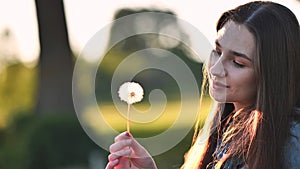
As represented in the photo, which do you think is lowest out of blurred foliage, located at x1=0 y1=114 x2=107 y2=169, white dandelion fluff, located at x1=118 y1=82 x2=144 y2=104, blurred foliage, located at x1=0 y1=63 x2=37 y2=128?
blurred foliage, located at x1=0 y1=114 x2=107 y2=169

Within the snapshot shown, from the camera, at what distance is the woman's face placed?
7.60 feet

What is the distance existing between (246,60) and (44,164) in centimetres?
643

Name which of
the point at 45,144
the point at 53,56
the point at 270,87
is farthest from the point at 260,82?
the point at 53,56

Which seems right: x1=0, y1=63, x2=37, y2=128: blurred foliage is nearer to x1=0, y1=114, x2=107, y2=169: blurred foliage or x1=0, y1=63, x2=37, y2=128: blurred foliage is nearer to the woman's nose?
x1=0, y1=114, x2=107, y2=169: blurred foliage

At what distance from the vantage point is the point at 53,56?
432 inches

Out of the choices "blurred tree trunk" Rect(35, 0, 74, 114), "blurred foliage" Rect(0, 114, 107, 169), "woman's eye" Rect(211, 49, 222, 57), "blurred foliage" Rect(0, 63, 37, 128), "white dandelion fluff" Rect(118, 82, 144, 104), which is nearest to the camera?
"woman's eye" Rect(211, 49, 222, 57)

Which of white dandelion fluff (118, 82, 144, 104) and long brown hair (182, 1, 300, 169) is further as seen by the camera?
white dandelion fluff (118, 82, 144, 104)

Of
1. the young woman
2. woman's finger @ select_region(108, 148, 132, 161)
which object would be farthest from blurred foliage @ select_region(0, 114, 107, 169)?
the young woman

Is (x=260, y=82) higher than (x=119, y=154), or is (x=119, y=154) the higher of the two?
(x=260, y=82)

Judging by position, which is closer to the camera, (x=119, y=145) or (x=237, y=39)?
(x=237, y=39)

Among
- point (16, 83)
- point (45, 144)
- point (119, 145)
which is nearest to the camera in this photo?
point (119, 145)

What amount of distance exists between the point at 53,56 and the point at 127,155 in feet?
28.1

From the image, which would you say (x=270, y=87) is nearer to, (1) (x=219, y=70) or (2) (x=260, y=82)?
(2) (x=260, y=82)

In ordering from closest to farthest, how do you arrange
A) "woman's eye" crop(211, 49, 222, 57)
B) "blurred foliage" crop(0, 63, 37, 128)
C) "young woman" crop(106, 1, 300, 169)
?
"young woman" crop(106, 1, 300, 169), "woman's eye" crop(211, 49, 222, 57), "blurred foliage" crop(0, 63, 37, 128)
